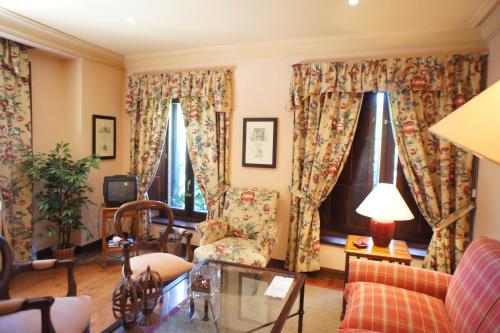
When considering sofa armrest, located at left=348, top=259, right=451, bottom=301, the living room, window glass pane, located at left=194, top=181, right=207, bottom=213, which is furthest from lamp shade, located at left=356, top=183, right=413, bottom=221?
window glass pane, located at left=194, top=181, right=207, bottom=213

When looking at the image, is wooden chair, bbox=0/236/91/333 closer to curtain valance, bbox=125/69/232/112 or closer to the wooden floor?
the wooden floor

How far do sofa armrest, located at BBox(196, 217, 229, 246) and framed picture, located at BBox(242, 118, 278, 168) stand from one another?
0.77 metres

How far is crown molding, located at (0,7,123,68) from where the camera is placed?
2.90 meters

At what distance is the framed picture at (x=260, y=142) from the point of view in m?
3.57

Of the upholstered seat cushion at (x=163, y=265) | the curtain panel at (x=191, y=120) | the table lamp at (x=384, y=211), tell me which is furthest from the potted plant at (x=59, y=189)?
the table lamp at (x=384, y=211)

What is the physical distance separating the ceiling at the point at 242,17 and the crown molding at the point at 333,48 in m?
0.07

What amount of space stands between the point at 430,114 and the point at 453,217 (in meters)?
0.98

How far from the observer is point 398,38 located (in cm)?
303

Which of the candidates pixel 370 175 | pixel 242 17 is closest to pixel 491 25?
pixel 370 175

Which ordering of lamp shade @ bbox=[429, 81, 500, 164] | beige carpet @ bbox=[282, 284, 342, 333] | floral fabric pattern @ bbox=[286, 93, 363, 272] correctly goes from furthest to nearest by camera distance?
1. floral fabric pattern @ bbox=[286, 93, 363, 272]
2. beige carpet @ bbox=[282, 284, 342, 333]
3. lamp shade @ bbox=[429, 81, 500, 164]

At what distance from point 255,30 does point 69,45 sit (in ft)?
6.94

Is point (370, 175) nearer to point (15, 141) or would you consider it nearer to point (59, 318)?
point (59, 318)

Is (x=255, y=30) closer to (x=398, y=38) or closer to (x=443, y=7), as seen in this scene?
(x=398, y=38)

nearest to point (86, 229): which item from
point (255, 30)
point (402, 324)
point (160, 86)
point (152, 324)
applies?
point (160, 86)
